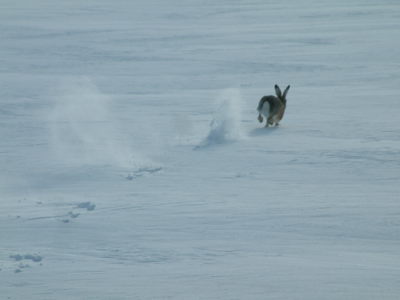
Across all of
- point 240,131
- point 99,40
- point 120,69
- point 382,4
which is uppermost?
point 382,4

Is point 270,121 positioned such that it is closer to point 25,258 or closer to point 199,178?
point 199,178

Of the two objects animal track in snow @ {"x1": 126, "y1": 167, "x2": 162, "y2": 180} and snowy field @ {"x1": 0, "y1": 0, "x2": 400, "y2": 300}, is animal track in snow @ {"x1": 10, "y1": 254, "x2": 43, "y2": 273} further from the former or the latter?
animal track in snow @ {"x1": 126, "y1": 167, "x2": 162, "y2": 180}

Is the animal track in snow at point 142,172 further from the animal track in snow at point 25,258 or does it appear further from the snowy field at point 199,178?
the animal track in snow at point 25,258

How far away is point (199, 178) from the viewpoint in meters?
6.96

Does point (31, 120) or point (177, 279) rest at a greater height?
point (31, 120)

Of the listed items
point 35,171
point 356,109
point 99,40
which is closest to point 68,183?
point 35,171

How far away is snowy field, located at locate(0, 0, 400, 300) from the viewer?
4.53 metres

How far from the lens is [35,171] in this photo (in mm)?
7395

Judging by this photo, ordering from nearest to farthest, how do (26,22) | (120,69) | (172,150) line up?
1. (172,150)
2. (120,69)
3. (26,22)

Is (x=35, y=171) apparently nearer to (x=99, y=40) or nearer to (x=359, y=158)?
(x=359, y=158)

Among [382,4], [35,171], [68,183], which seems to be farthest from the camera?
[382,4]

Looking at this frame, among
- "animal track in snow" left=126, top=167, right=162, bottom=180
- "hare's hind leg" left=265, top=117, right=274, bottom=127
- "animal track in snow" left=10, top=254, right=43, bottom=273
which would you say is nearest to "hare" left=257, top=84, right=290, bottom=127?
"hare's hind leg" left=265, top=117, right=274, bottom=127

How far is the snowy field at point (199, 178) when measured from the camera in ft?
14.9

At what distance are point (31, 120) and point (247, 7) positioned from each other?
20013mm
